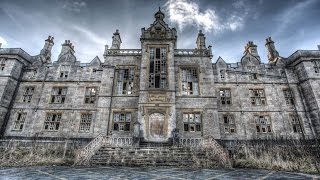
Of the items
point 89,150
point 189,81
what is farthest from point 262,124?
point 89,150

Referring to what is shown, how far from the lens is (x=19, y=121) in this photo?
1977 cm

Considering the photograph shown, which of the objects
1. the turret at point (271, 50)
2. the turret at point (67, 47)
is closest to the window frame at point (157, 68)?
the turret at point (67, 47)

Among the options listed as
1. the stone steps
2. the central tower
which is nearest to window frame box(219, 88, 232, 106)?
the central tower

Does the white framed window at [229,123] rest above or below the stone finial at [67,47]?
below

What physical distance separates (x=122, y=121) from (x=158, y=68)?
6.64 meters

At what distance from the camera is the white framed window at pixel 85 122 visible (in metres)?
19.6

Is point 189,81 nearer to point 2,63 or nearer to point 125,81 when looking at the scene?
point 125,81

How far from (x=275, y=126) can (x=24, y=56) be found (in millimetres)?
28566

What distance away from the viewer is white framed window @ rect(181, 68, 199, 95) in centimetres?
1977

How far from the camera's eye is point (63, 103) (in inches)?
813

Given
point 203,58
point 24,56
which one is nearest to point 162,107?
point 203,58

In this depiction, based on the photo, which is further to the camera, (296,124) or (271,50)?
(271,50)

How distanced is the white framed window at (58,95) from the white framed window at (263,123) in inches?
818

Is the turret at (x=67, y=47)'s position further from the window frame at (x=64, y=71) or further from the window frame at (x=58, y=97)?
the window frame at (x=58, y=97)
